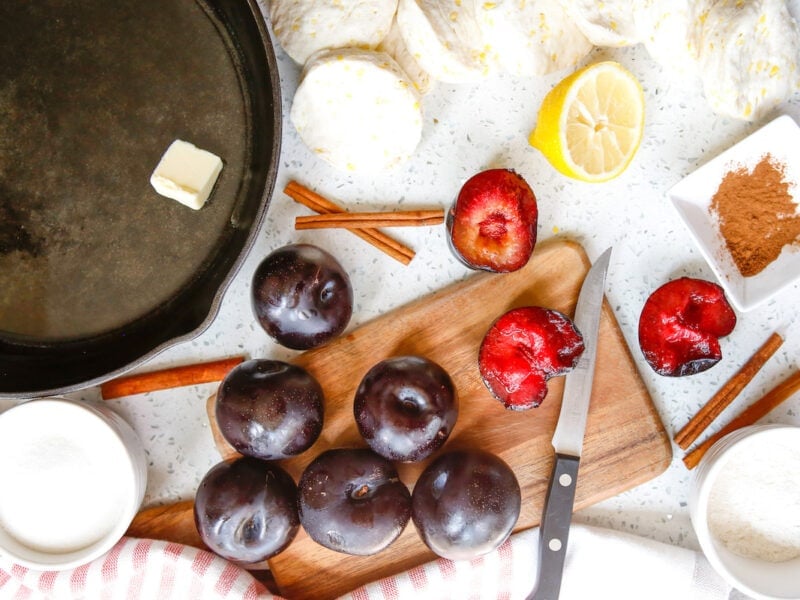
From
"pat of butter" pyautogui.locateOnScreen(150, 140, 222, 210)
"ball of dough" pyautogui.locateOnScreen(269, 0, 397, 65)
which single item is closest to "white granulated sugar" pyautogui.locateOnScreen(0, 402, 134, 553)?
"pat of butter" pyautogui.locateOnScreen(150, 140, 222, 210)

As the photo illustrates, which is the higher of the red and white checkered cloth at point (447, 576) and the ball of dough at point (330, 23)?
the ball of dough at point (330, 23)

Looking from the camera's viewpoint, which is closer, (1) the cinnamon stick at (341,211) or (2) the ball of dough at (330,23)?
(2) the ball of dough at (330,23)

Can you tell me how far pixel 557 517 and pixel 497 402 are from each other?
213mm

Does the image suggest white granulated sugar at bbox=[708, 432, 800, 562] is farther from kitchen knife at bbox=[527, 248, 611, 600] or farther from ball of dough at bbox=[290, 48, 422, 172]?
ball of dough at bbox=[290, 48, 422, 172]

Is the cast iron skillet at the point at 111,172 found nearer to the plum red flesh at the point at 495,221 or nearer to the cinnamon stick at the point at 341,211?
the cinnamon stick at the point at 341,211

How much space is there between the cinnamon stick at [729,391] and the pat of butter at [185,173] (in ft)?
3.00

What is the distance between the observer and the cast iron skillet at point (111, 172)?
1.22 meters

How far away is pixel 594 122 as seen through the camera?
4.05 feet

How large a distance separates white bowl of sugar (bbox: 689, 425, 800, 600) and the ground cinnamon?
287 mm

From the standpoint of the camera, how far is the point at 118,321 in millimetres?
1246

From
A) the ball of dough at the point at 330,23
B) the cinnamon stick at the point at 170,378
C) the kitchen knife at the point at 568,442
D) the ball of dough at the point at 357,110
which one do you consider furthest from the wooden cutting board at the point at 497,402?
the ball of dough at the point at 330,23

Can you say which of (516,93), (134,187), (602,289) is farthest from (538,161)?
(134,187)

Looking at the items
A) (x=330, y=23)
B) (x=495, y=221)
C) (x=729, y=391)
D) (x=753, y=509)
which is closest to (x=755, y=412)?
(x=729, y=391)

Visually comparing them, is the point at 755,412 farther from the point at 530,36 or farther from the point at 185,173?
the point at 185,173
